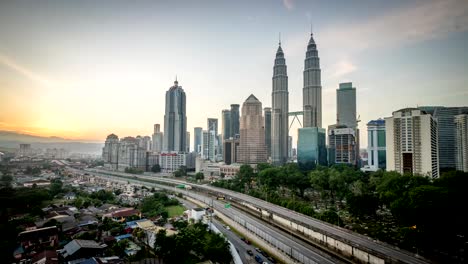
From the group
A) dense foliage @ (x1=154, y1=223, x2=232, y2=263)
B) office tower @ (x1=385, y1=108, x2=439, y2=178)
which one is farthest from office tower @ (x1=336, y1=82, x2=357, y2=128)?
dense foliage @ (x1=154, y1=223, x2=232, y2=263)

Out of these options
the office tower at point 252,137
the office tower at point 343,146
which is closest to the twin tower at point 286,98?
the office tower at point 252,137

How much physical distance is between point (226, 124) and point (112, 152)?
3835 cm

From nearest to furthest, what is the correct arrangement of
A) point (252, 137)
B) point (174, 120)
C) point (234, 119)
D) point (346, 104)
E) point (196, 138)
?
point (252, 137) → point (174, 120) → point (346, 104) → point (234, 119) → point (196, 138)

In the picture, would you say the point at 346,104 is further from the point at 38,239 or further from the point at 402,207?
the point at 38,239

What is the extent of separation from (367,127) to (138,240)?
4876 cm

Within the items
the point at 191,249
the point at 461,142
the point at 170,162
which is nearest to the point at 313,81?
the point at 461,142

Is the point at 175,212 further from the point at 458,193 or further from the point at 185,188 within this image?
the point at 458,193

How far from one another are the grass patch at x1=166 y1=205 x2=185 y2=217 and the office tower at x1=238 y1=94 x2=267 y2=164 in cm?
3006

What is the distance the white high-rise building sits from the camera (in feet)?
238

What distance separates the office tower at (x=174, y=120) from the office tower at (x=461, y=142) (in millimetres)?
65718

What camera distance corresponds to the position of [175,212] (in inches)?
949

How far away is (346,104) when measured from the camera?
80.6m

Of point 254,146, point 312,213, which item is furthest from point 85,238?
point 254,146

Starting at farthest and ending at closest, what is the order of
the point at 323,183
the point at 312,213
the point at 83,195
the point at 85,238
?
1. the point at 83,195
2. the point at 323,183
3. the point at 312,213
4. the point at 85,238
